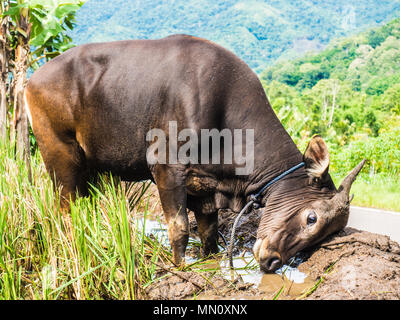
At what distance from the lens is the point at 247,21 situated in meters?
109

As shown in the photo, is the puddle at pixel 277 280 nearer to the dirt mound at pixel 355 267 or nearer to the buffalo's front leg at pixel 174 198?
the dirt mound at pixel 355 267

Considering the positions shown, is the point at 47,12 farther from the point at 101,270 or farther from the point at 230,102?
the point at 101,270

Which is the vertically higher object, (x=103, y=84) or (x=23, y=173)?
(x=103, y=84)

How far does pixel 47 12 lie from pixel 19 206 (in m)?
3.46

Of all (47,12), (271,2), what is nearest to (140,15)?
(271,2)

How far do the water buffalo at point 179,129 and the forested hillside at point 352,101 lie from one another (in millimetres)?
3907

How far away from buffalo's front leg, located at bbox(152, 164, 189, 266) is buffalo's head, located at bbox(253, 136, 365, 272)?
676 millimetres

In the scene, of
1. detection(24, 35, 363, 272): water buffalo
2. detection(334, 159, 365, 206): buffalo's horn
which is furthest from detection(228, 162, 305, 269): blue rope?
detection(334, 159, 365, 206): buffalo's horn

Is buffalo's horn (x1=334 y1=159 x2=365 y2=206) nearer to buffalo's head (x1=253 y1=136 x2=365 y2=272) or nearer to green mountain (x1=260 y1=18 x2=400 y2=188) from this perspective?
buffalo's head (x1=253 y1=136 x2=365 y2=272)

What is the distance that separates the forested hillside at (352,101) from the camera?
1023 cm

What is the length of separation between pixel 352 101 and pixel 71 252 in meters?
31.1

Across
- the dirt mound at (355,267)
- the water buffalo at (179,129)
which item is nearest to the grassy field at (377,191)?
the dirt mound at (355,267)

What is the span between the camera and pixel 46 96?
4.55 metres
